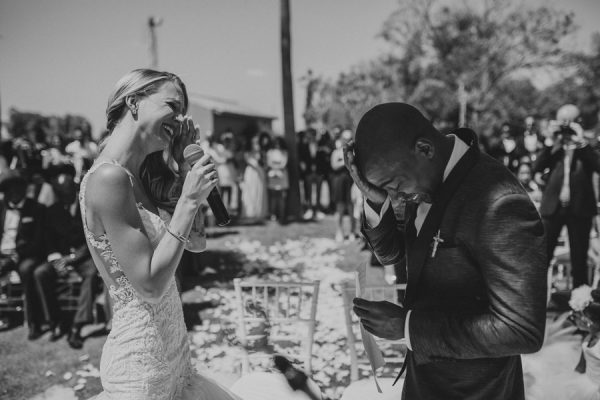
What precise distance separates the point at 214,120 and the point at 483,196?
84.2 ft

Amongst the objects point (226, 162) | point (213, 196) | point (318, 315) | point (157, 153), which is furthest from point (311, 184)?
point (213, 196)

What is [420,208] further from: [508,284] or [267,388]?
[267,388]

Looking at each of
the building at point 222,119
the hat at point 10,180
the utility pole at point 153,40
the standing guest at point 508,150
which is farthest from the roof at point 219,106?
the hat at point 10,180

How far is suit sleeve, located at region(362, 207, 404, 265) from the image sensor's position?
1.62 metres

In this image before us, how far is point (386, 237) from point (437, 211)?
0.33m

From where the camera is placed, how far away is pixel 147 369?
1.87m

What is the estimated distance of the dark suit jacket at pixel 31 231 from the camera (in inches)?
216

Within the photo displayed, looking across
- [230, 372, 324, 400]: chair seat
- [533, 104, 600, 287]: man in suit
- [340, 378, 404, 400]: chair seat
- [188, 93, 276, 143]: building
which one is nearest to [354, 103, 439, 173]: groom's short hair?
[340, 378, 404, 400]: chair seat

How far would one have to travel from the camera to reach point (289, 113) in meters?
12.9

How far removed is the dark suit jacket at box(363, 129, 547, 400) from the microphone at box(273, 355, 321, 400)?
59.2 inches

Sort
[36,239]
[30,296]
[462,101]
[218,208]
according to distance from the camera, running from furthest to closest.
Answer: [462,101] → [36,239] → [30,296] → [218,208]

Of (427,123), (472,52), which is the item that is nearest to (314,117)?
(472,52)

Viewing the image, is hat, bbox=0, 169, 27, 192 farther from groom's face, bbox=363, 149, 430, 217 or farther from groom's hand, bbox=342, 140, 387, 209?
groom's face, bbox=363, 149, 430, 217

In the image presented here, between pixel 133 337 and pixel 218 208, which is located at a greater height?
pixel 218 208
